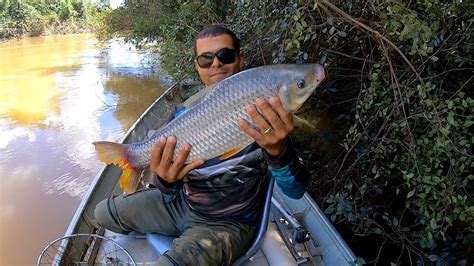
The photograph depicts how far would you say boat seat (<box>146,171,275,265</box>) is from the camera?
2.07 m

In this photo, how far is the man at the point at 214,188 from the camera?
5.91 feet

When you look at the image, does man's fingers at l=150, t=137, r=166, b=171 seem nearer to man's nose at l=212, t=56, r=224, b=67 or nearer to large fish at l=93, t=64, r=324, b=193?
large fish at l=93, t=64, r=324, b=193

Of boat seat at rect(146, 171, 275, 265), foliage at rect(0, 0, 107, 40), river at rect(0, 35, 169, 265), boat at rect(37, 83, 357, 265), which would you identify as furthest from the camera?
foliage at rect(0, 0, 107, 40)

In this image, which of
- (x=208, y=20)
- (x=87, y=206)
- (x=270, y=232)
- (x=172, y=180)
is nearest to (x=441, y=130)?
(x=270, y=232)

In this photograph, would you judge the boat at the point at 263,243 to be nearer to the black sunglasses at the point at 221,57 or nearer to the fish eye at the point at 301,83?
the black sunglasses at the point at 221,57

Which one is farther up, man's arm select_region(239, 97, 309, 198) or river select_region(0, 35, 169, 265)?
man's arm select_region(239, 97, 309, 198)

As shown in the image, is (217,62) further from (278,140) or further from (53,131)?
(53,131)

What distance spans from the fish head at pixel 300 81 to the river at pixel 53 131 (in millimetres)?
3996

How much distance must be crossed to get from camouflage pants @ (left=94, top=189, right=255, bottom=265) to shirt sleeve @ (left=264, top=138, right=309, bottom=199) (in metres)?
0.33

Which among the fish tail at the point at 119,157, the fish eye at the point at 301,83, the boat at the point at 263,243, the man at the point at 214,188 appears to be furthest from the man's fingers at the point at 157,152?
the fish eye at the point at 301,83

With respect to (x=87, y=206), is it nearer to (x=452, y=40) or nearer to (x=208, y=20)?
(x=452, y=40)

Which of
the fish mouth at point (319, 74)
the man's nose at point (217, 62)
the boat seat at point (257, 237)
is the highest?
the man's nose at point (217, 62)

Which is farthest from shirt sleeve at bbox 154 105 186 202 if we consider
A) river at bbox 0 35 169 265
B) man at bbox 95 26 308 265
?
river at bbox 0 35 169 265

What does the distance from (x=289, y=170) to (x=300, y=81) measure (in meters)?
0.55
